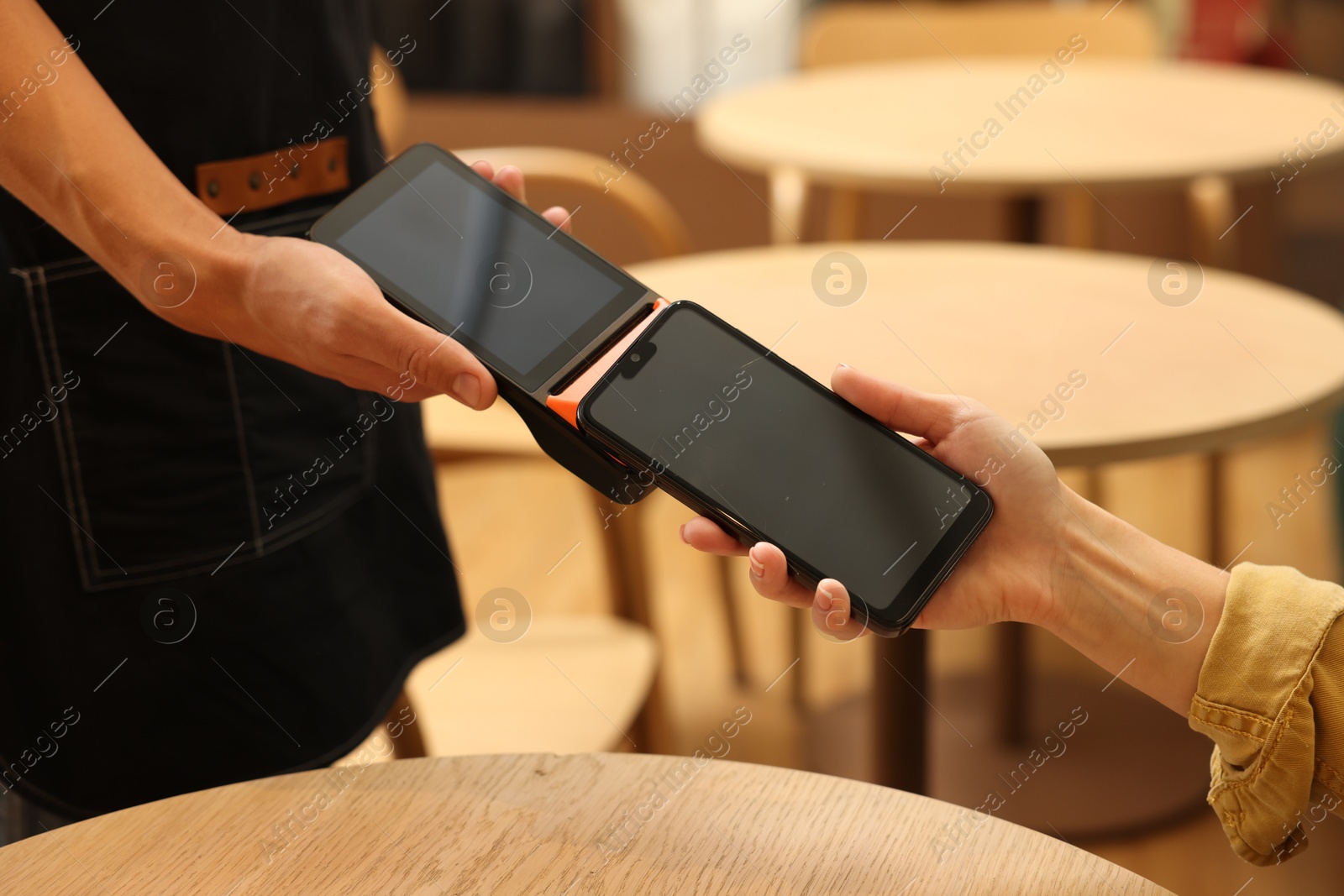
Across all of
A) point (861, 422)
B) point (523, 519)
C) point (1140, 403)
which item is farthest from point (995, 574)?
point (523, 519)

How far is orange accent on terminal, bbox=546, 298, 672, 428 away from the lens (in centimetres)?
62

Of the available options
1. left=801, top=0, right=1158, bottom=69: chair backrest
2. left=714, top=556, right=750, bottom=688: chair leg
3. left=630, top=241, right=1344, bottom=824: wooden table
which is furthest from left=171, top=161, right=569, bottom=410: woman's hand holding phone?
left=801, top=0, right=1158, bottom=69: chair backrest

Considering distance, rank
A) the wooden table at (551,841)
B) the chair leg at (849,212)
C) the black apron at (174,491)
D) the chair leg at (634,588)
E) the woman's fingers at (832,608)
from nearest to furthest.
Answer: the wooden table at (551,841), the woman's fingers at (832,608), the black apron at (174,491), the chair leg at (634,588), the chair leg at (849,212)

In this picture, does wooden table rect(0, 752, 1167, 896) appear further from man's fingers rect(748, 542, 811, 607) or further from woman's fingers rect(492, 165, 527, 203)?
woman's fingers rect(492, 165, 527, 203)

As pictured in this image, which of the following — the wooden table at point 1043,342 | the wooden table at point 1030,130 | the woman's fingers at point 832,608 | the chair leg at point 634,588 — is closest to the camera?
the woman's fingers at point 832,608

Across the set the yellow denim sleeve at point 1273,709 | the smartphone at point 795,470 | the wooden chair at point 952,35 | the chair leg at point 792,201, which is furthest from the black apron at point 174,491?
the wooden chair at point 952,35

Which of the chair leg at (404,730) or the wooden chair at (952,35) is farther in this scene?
the wooden chair at (952,35)

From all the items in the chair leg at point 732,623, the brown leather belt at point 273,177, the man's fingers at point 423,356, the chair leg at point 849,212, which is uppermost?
the brown leather belt at point 273,177

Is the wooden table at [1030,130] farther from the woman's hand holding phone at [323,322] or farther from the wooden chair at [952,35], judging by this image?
the woman's hand holding phone at [323,322]

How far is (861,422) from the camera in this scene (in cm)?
61

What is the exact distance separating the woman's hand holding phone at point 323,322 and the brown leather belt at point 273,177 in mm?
77

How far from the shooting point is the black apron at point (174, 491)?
0.69 metres

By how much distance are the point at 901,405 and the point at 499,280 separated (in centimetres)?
22

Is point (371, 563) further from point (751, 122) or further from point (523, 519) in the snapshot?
point (523, 519)
